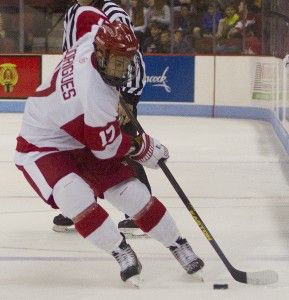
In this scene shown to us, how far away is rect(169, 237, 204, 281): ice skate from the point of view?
4102 mm

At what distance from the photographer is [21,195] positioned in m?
6.38

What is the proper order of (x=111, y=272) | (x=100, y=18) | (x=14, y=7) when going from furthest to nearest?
(x=14, y=7) < (x=100, y=18) < (x=111, y=272)

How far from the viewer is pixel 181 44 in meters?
12.7

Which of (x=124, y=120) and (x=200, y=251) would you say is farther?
(x=200, y=251)

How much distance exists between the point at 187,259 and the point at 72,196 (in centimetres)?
51

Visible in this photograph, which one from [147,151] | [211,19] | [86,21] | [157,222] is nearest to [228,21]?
[211,19]

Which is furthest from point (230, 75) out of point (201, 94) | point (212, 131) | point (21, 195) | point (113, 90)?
point (113, 90)

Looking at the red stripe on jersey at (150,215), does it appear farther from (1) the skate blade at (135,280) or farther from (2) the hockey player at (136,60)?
(2) the hockey player at (136,60)

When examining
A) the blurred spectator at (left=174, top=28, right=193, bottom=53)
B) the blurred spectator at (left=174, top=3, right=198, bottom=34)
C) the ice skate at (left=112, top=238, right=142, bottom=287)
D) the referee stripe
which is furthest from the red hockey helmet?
the blurred spectator at (left=174, top=3, right=198, bottom=34)

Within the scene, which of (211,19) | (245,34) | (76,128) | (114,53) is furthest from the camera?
(211,19)

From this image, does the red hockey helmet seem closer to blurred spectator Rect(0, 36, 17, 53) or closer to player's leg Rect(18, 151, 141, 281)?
player's leg Rect(18, 151, 141, 281)

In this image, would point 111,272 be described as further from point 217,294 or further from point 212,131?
point 212,131

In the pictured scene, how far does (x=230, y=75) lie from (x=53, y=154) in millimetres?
8194

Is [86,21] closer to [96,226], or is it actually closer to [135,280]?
[96,226]
